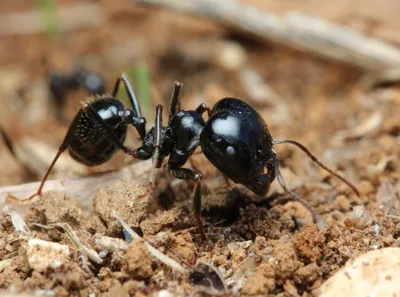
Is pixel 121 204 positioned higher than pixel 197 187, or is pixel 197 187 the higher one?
pixel 197 187

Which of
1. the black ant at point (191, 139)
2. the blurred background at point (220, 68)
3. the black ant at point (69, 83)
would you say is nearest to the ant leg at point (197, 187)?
the black ant at point (191, 139)

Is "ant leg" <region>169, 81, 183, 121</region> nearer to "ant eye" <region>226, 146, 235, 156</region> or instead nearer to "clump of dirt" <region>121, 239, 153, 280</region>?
"ant eye" <region>226, 146, 235, 156</region>

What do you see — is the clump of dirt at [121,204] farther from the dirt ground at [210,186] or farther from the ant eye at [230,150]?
the ant eye at [230,150]

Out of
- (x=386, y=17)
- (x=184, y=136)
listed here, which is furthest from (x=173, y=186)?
(x=386, y=17)

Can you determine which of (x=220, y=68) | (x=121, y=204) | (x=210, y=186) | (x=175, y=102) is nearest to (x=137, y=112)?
(x=175, y=102)

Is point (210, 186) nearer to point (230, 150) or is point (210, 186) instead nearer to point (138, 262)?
point (230, 150)

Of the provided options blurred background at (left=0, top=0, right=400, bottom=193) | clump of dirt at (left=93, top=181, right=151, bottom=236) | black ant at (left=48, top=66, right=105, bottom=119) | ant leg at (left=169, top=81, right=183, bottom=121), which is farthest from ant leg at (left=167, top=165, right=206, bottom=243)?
black ant at (left=48, top=66, right=105, bottom=119)
